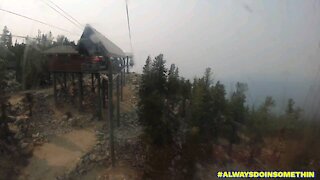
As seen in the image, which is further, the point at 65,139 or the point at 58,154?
the point at 65,139

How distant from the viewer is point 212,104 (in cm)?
1991

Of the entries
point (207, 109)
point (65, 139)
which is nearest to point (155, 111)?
point (207, 109)

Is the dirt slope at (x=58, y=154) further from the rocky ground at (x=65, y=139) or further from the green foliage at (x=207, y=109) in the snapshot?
the green foliage at (x=207, y=109)

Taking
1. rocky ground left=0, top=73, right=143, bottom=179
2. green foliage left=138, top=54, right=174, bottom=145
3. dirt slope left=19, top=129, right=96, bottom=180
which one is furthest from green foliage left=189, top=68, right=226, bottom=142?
dirt slope left=19, top=129, right=96, bottom=180

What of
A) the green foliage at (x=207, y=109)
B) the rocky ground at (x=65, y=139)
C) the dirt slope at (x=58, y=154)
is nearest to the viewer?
the rocky ground at (x=65, y=139)

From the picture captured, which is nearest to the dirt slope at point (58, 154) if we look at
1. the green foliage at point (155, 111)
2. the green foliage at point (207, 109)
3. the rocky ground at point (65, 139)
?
the rocky ground at point (65, 139)

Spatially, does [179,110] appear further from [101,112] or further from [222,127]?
[101,112]

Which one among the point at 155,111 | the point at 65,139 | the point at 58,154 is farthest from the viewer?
the point at 65,139

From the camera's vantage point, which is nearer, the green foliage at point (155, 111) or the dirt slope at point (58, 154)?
the dirt slope at point (58, 154)

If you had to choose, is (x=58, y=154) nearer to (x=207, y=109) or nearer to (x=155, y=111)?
(x=155, y=111)

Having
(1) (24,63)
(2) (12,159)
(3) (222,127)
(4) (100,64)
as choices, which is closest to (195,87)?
(3) (222,127)

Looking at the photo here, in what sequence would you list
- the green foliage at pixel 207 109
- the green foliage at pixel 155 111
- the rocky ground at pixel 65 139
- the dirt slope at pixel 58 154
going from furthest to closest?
the green foliage at pixel 207 109, the green foliage at pixel 155 111, the dirt slope at pixel 58 154, the rocky ground at pixel 65 139

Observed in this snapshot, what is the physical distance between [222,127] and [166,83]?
4.35 m

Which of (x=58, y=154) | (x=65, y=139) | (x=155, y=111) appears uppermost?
(x=155, y=111)
